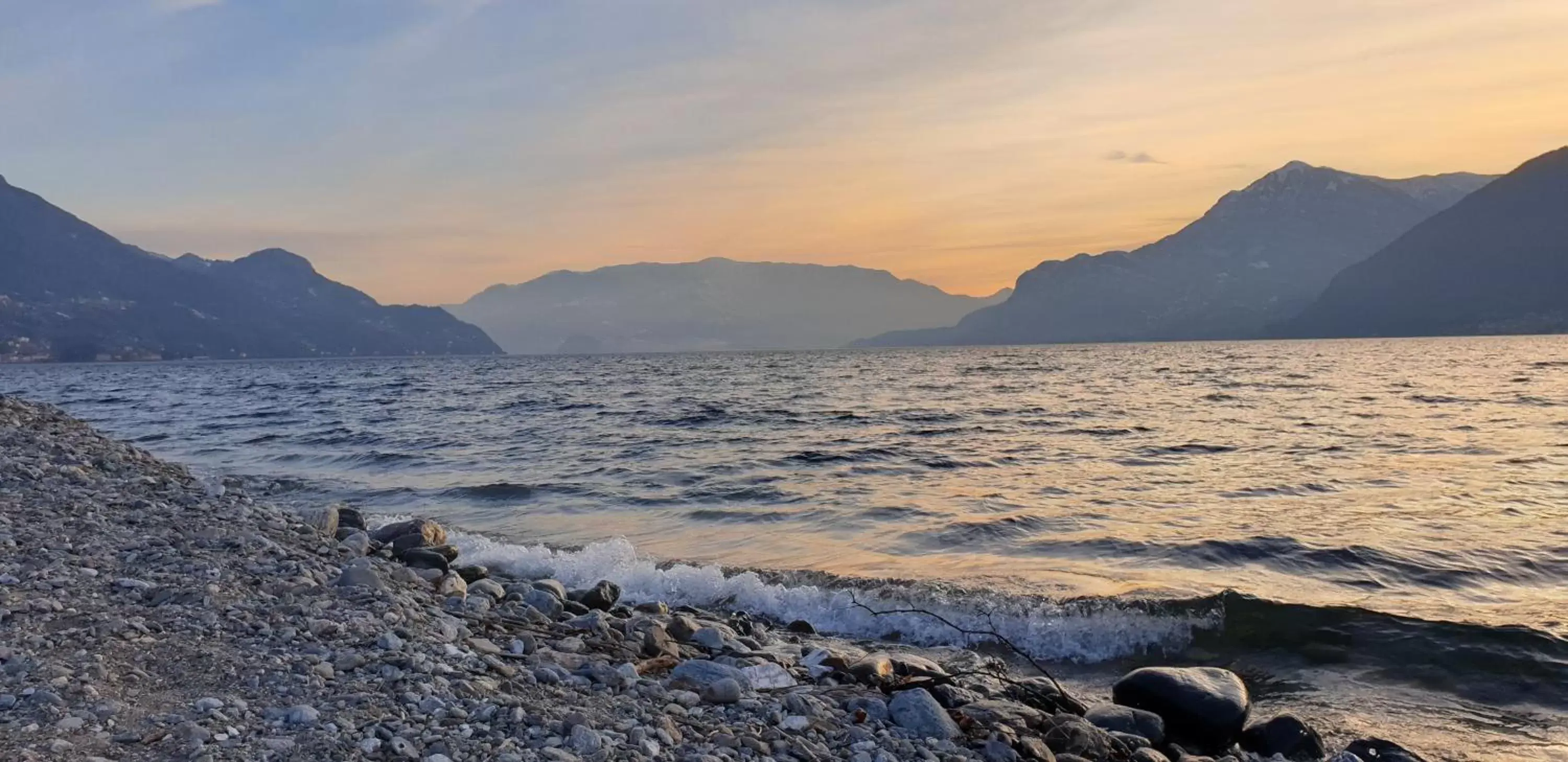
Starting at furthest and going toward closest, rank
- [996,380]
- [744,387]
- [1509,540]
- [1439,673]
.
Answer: [996,380] < [744,387] < [1509,540] < [1439,673]

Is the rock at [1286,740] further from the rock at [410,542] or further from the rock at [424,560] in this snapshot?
the rock at [410,542]

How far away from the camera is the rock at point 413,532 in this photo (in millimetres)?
12102

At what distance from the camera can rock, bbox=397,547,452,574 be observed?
32.6 ft

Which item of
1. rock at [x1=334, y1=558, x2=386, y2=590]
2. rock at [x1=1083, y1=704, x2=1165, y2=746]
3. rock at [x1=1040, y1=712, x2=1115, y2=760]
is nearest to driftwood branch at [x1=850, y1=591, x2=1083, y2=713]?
rock at [x1=1083, y1=704, x2=1165, y2=746]

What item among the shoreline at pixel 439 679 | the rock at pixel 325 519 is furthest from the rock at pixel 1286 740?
the rock at pixel 325 519

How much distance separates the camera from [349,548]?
971 centimetres

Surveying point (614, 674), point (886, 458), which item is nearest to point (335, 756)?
point (614, 674)

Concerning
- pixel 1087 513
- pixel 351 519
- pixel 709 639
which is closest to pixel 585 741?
pixel 709 639

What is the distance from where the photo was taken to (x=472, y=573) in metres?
10.4

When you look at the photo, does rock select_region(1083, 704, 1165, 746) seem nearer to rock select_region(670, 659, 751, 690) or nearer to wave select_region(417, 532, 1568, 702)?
wave select_region(417, 532, 1568, 702)

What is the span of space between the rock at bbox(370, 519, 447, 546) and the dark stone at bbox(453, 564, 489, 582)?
1549 mm

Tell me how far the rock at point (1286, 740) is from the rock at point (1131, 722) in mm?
661

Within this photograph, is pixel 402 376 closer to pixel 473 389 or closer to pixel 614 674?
pixel 473 389

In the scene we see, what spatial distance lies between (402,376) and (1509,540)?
83395 millimetres
